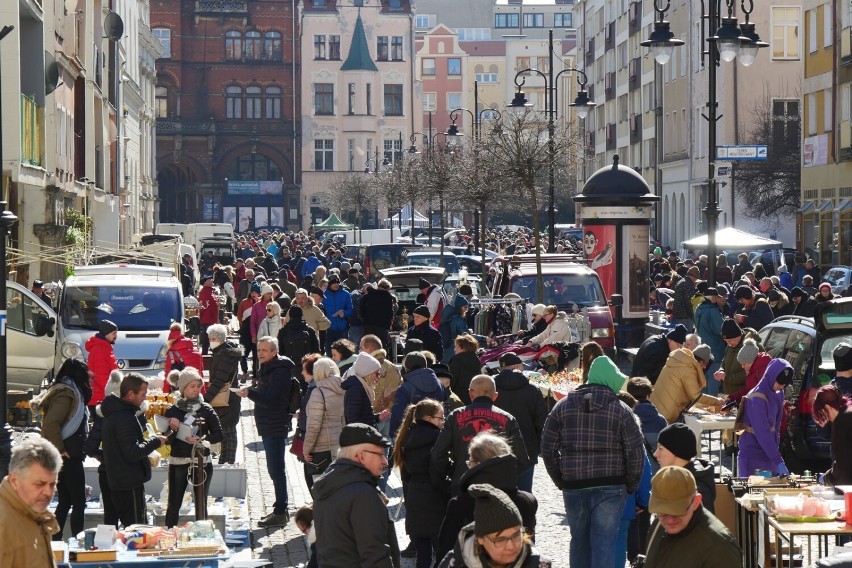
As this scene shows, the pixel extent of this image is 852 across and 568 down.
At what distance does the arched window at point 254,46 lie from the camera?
347ft

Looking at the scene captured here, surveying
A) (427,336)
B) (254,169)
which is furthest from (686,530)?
(254,169)

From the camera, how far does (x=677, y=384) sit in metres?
14.7

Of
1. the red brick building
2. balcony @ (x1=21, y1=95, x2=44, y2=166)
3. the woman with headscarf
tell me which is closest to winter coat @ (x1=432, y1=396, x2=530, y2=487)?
the woman with headscarf

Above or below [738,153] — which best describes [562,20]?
above

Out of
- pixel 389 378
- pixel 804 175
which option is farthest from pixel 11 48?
pixel 804 175

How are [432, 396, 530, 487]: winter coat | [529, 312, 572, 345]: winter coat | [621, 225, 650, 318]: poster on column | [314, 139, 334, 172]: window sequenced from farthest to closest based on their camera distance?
1. [314, 139, 334, 172]: window
2. [621, 225, 650, 318]: poster on column
3. [529, 312, 572, 345]: winter coat
4. [432, 396, 530, 487]: winter coat

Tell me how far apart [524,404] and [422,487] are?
1.86 meters

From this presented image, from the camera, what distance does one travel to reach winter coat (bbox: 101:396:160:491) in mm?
11719

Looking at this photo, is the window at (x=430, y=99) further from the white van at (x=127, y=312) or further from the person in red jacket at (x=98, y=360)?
the person in red jacket at (x=98, y=360)

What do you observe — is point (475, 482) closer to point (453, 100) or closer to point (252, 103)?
point (252, 103)

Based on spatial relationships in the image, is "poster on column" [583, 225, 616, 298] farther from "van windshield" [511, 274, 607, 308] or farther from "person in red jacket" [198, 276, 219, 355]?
"person in red jacket" [198, 276, 219, 355]

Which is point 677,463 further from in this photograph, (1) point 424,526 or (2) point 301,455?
(2) point 301,455

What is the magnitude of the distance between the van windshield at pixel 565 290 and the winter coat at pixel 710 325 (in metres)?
3.92

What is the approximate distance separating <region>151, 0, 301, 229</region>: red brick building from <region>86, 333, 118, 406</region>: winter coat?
85790 mm
